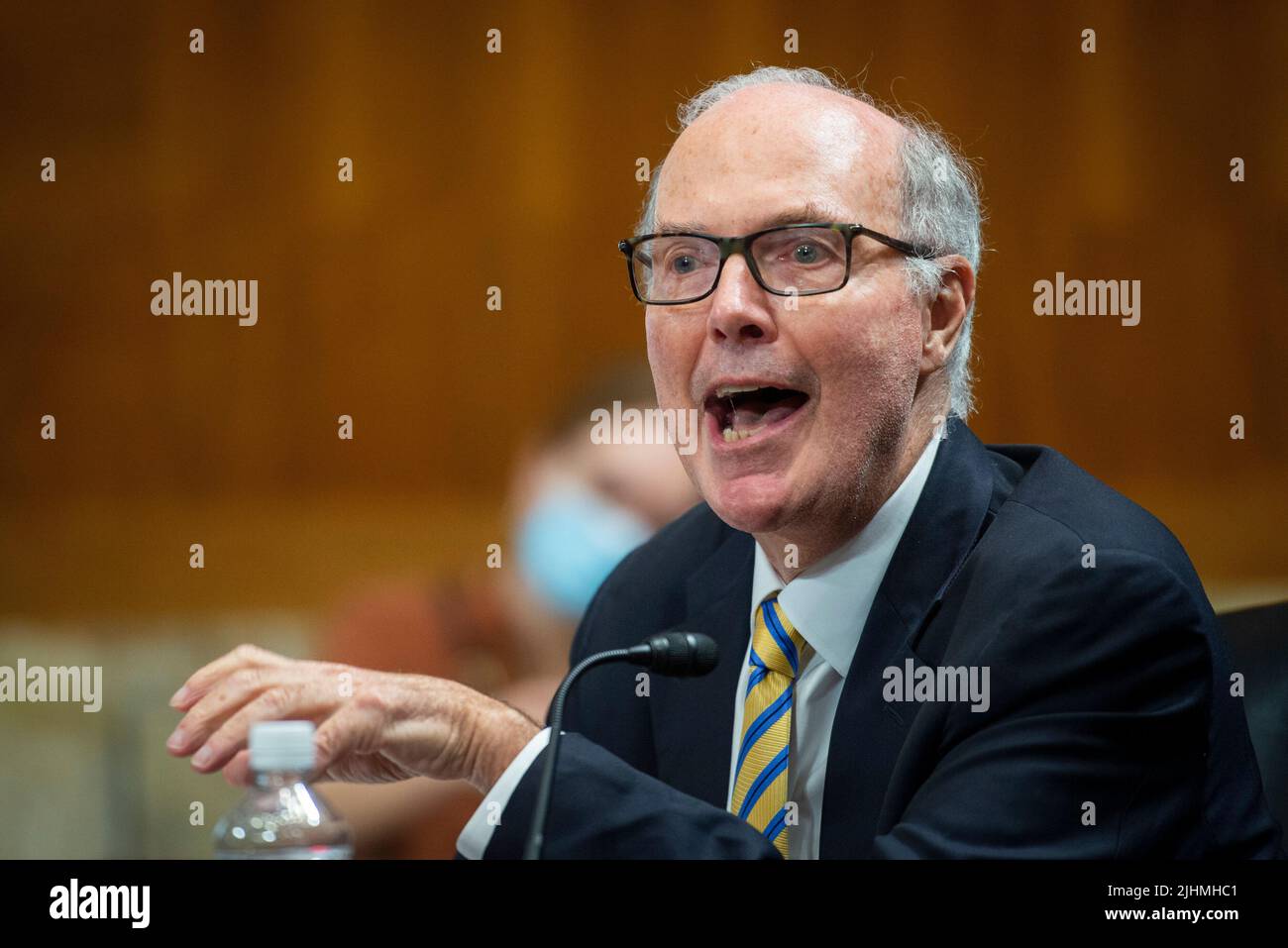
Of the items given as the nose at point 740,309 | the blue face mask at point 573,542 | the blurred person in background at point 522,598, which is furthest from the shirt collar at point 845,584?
the blue face mask at point 573,542

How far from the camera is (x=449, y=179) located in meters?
3.61

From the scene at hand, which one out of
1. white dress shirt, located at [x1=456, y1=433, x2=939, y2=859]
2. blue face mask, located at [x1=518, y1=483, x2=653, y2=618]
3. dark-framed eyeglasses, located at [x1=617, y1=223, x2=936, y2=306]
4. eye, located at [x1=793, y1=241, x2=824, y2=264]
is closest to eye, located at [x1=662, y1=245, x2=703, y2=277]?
dark-framed eyeglasses, located at [x1=617, y1=223, x2=936, y2=306]

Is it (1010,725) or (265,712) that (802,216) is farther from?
(265,712)

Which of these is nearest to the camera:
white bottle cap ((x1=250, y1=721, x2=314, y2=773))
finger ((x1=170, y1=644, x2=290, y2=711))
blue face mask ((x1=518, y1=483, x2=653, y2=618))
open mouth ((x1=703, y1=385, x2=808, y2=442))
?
white bottle cap ((x1=250, y1=721, x2=314, y2=773))

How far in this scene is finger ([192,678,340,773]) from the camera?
3.60ft

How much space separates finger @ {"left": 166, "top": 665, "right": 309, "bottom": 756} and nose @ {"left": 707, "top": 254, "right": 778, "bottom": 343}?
586 millimetres

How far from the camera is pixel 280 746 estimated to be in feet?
3.39

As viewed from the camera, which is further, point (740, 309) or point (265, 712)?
point (740, 309)

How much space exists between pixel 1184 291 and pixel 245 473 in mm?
2305

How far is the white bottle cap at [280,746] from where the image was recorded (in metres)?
1.03

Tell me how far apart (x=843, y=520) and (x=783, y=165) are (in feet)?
1.29

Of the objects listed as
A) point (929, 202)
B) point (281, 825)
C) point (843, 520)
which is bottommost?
point (281, 825)

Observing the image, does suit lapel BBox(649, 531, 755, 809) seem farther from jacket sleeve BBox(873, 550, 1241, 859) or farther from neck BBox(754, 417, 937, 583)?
jacket sleeve BBox(873, 550, 1241, 859)

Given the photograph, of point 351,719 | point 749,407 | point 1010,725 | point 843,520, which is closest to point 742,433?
point 749,407
